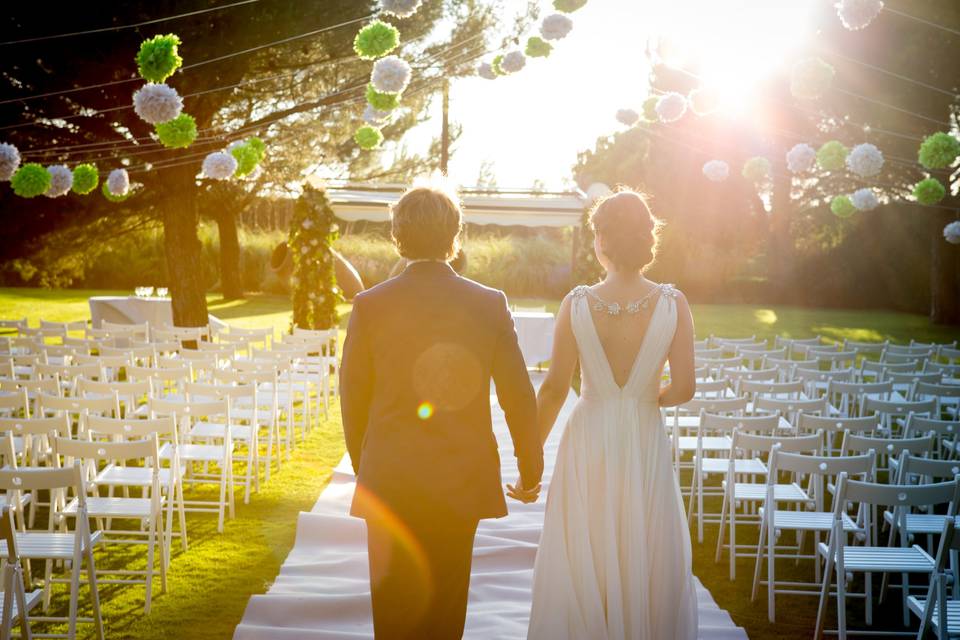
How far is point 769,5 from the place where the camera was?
33.6 feet

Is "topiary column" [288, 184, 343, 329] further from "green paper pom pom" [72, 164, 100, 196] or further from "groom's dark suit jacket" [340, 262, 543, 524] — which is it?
"groom's dark suit jacket" [340, 262, 543, 524]

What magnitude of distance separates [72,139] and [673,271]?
20.5 metres

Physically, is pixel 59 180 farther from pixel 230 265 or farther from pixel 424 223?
pixel 230 265

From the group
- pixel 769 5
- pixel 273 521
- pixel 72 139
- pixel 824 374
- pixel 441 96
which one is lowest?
pixel 273 521

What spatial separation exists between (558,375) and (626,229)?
1.95 feet

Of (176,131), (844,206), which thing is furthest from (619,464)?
(844,206)

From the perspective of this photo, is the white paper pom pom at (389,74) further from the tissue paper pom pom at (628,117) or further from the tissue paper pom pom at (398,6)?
the tissue paper pom pom at (628,117)

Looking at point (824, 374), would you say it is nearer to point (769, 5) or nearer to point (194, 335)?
point (769, 5)

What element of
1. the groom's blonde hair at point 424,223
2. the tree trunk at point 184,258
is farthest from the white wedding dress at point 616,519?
the tree trunk at point 184,258

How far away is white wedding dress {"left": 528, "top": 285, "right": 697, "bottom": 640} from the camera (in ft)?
10.0

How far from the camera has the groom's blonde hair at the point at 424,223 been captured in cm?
247

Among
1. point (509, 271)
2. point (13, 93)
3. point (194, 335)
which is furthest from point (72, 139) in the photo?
point (509, 271)

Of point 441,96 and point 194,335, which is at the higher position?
point 441,96

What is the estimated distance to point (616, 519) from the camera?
3141mm
